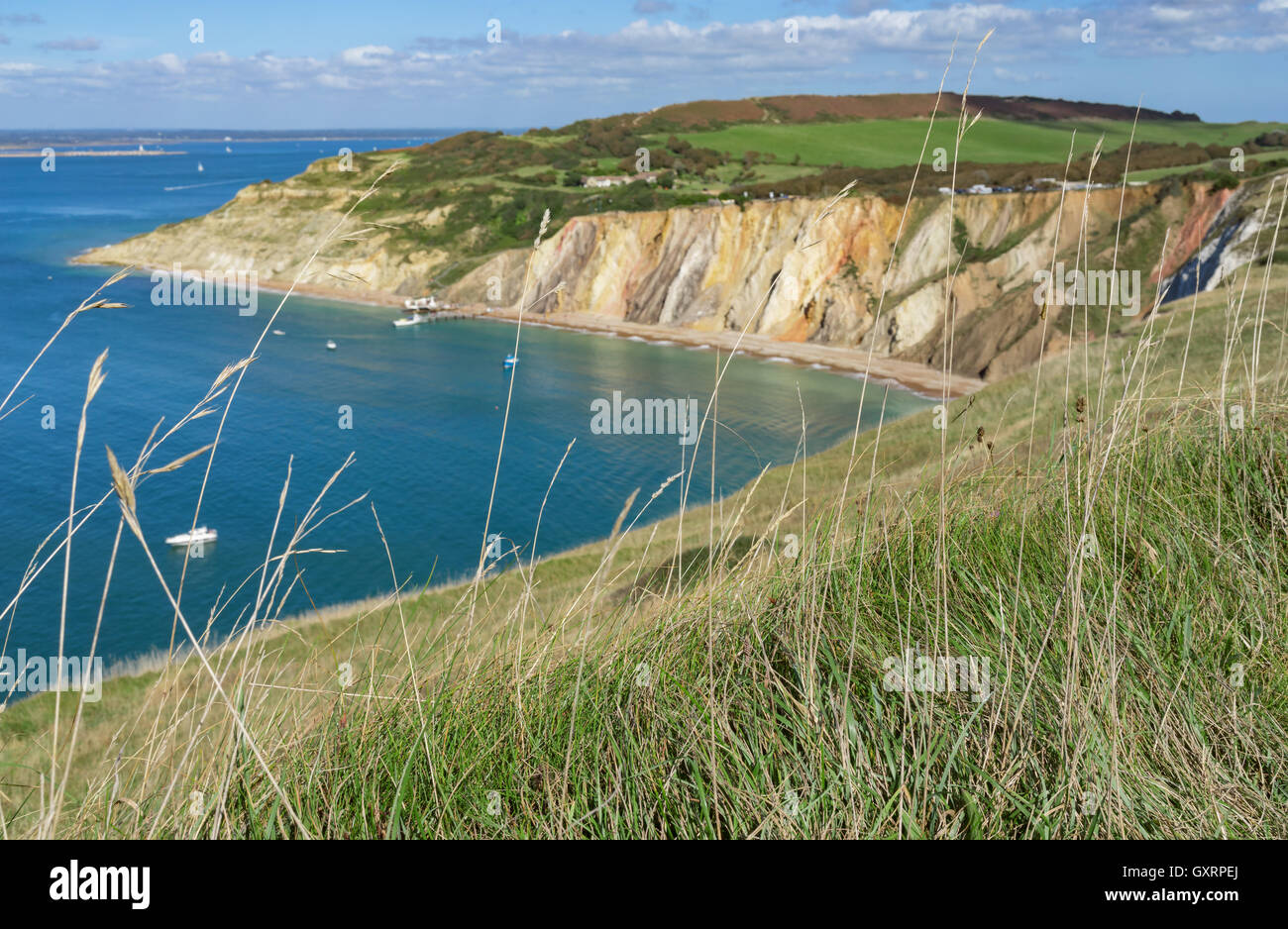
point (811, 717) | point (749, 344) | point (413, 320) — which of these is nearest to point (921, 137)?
point (749, 344)

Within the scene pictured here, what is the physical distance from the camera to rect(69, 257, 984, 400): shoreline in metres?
47.4

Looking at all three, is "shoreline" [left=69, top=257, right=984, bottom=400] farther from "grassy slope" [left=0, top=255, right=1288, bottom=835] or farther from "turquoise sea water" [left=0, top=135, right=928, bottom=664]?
"grassy slope" [left=0, top=255, right=1288, bottom=835]

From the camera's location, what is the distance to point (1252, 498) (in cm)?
375

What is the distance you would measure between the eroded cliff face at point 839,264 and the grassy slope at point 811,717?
38.7m

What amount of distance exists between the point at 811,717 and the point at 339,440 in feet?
132

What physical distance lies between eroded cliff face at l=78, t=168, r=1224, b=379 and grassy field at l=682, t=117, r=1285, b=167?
24.4 meters

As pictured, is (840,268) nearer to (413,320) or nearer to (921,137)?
(413,320)

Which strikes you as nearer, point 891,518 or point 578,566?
point 891,518

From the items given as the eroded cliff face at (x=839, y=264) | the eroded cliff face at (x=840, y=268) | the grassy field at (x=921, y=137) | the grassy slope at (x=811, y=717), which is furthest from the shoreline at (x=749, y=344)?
the grassy slope at (x=811, y=717)

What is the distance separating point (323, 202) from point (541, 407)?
180 ft

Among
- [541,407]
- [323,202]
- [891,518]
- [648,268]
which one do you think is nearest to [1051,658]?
[891,518]

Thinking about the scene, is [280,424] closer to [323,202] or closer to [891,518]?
[891,518]

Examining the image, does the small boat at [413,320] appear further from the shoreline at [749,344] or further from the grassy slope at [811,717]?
the grassy slope at [811,717]
